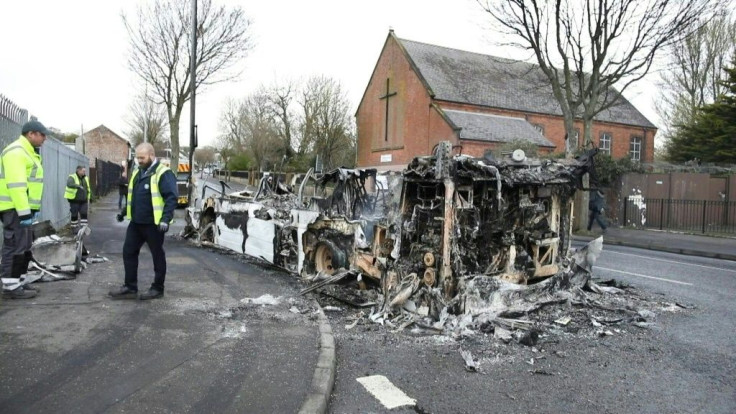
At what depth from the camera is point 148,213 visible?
20.2 ft

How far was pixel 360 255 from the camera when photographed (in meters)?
7.02

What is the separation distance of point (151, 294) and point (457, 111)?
27662 mm

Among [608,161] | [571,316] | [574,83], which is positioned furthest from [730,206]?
[571,316]

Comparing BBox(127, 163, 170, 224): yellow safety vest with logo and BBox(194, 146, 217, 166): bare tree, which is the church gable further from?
BBox(194, 146, 217, 166): bare tree

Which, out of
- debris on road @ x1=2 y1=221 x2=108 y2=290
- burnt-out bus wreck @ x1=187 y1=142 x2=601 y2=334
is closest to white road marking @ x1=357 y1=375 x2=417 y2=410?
burnt-out bus wreck @ x1=187 y1=142 x2=601 y2=334

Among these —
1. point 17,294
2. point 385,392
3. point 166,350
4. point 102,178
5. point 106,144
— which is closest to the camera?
point 385,392

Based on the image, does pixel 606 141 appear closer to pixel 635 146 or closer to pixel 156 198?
pixel 635 146

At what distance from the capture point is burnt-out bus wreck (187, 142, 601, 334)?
19.9 ft

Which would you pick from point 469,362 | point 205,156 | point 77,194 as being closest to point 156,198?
point 469,362

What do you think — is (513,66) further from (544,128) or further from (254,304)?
(254,304)

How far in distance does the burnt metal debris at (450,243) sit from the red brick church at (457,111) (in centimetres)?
2098

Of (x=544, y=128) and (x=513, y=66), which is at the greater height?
(x=513, y=66)

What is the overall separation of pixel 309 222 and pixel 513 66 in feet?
110

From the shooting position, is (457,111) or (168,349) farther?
(457,111)
